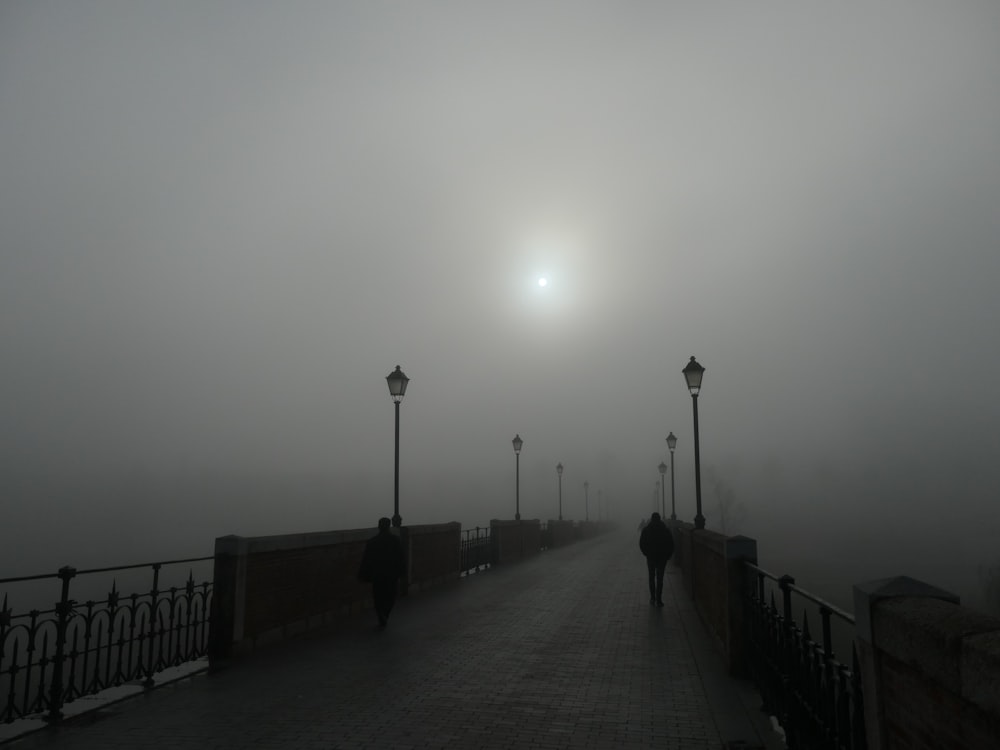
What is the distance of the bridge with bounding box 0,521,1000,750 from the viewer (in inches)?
139

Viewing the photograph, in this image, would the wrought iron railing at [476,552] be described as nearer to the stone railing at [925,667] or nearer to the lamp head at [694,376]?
the lamp head at [694,376]

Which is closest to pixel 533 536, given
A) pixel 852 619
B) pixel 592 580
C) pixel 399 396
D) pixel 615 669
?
pixel 592 580

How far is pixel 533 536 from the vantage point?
36.2 meters

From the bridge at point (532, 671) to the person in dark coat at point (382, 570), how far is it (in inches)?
16.6

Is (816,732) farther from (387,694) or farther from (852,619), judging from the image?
(387,694)

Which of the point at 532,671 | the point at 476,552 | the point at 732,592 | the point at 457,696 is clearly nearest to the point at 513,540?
the point at 476,552

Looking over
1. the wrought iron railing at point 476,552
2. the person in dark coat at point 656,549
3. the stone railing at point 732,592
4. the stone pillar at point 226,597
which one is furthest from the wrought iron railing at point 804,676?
the wrought iron railing at point 476,552

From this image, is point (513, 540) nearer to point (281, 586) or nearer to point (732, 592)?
point (281, 586)

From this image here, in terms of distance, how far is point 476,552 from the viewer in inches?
1013

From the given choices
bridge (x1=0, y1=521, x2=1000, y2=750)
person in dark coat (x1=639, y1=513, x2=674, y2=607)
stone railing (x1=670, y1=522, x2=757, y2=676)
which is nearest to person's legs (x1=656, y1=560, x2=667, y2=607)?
person in dark coat (x1=639, y1=513, x2=674, y2=607)

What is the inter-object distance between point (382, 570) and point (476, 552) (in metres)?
13.4

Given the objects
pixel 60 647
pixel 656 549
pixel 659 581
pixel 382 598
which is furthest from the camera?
pixel 656 549

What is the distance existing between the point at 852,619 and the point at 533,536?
106 ft

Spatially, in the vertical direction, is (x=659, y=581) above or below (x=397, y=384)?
below
